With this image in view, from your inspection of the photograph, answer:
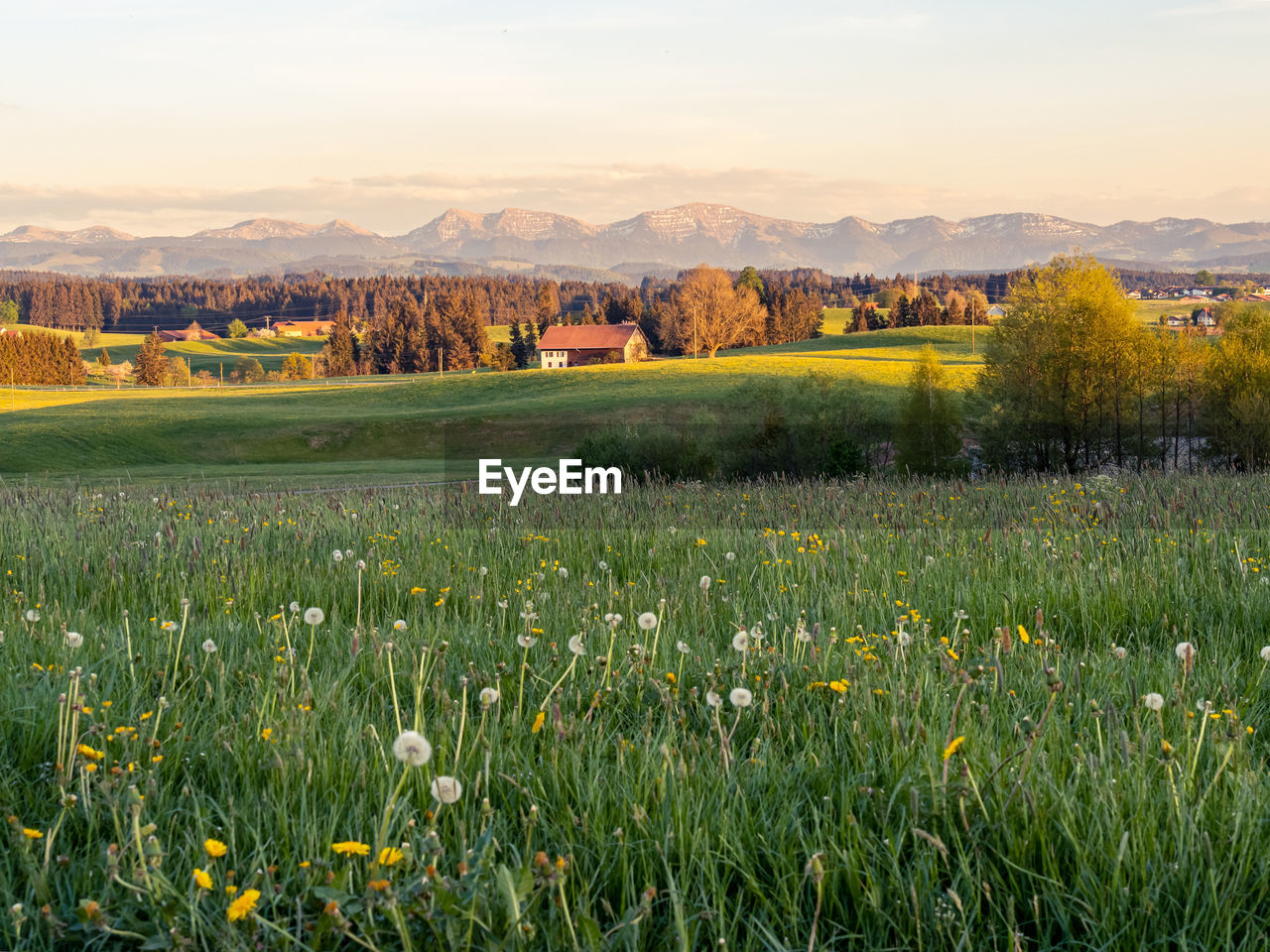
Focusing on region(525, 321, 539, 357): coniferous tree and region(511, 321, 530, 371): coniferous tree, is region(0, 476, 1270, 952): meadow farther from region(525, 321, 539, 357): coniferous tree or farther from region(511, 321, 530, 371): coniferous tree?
region(525, 321, 539, 357): coniferous tree

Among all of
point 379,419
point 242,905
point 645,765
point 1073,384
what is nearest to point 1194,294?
point 1073,384

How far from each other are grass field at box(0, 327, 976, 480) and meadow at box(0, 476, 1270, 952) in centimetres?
3208

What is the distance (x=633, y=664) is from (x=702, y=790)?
1.13m

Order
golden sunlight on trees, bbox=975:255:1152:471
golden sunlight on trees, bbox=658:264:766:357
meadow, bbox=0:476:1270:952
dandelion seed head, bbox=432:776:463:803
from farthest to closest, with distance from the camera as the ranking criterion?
1. golden sunlight on trees, bbox=658:264:766:357
2. golden sunlight on trees, bbox=975:255:1152:471
3. meadow, bbox=0:476:1270:952
4. dandelion seed head, bbox=432:776:463:803

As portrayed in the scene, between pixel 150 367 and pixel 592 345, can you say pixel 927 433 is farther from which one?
pixel 150 367

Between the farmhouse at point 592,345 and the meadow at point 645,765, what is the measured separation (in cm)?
11679

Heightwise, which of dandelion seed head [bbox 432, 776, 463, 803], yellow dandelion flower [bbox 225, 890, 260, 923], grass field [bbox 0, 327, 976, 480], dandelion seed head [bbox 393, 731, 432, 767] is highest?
dandelion seed head [bbox 393, 731, 432, 767]

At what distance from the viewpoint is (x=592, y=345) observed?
407ft

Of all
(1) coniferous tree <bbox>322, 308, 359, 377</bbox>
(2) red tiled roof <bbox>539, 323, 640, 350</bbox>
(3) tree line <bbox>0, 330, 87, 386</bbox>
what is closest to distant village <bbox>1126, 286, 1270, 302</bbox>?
(2) red tiled roof <bbox>539, 323, 640, 350</bbox>

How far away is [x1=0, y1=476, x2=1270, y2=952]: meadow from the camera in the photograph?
83.2 inches

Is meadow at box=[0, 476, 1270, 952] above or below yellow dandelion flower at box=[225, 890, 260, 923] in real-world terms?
below

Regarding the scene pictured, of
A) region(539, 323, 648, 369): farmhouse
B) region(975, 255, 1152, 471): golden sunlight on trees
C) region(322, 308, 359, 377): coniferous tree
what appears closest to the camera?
region(975, 255, 1152, 471): golden sunlight on trees

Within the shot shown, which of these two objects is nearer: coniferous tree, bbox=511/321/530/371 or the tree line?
the tree line

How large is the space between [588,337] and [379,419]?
67902 millimetres
